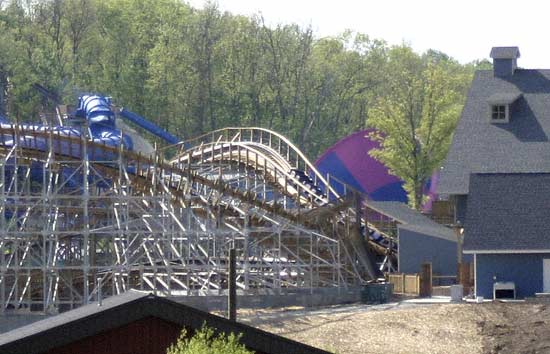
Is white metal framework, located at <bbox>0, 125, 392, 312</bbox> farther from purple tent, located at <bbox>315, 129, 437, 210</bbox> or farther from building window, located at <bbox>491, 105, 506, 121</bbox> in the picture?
purple tent, located at <bbox>315, 129, 437, 210</bbox>

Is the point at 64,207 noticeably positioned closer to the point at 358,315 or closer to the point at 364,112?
the point at 358,315

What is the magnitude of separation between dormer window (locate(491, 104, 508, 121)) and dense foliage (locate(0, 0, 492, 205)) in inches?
1081

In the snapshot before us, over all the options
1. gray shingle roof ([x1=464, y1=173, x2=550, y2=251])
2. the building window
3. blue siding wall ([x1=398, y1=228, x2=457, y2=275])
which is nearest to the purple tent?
the building window

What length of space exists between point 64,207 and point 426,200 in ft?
113

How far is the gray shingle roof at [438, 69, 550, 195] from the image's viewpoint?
62.2m

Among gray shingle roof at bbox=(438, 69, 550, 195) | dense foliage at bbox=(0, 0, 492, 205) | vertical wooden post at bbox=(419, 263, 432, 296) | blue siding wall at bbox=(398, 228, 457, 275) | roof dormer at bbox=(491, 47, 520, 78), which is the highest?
dense foliage at bbox=(0, 0, 492, 205)

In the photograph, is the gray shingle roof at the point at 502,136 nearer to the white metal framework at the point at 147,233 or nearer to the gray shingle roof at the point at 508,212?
the white metal framework at the point at 147,233

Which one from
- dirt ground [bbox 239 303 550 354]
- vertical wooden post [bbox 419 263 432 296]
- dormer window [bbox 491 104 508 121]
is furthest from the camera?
dormer window [bbox 491 104 508 121]

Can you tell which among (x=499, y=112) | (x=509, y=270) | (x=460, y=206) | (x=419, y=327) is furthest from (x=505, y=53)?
(x=419, y=327)

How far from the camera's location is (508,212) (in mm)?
55281

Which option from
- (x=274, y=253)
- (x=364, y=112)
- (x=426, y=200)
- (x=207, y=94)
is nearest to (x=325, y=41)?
(x=364, y=112)

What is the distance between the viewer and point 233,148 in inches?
2712

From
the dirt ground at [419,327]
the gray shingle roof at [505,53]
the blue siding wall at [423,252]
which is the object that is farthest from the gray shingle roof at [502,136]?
the dirt ground at [419,327]

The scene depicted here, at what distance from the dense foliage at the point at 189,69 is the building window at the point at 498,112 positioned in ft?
90.0
